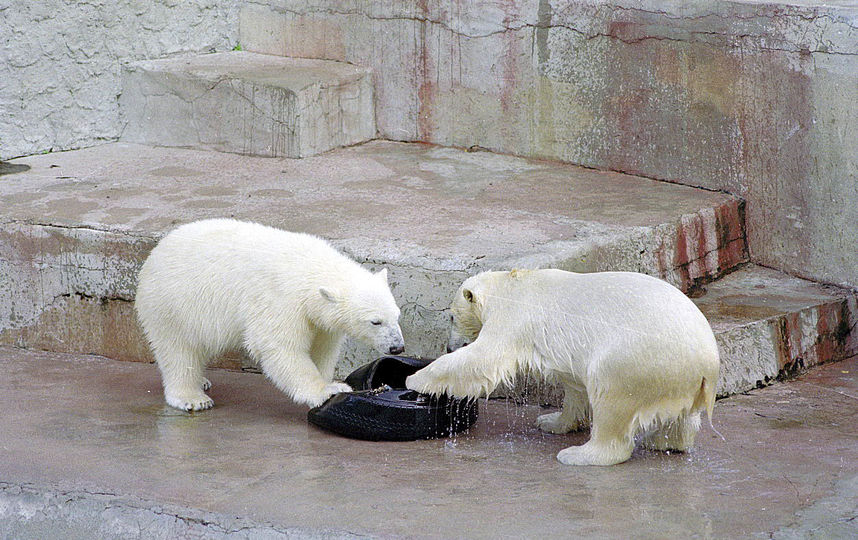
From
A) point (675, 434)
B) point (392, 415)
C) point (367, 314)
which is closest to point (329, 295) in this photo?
point (367, 314)

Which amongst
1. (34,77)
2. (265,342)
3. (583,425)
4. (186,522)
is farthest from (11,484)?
(34,77)

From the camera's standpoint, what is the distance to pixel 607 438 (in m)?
3.83

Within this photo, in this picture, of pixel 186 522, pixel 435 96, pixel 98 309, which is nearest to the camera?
pixel 186 522

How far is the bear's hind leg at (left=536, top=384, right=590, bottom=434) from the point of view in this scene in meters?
4.18

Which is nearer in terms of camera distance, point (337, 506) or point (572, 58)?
point (337, 506)

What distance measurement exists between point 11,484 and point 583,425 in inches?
78.6

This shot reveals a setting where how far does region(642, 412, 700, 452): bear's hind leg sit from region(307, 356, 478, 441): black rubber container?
2.16 feet

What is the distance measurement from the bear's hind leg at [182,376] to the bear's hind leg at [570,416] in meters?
1.35

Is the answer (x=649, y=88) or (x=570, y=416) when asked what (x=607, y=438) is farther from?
(x=649, y=88)

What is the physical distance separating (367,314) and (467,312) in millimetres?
366

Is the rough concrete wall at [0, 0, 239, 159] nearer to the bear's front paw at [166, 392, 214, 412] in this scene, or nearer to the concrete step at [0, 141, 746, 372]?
the concrete step at [0, 141, 746, 372]

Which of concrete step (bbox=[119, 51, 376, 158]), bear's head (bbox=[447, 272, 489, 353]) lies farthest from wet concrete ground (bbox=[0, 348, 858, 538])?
concrete step (bbox=[119, 51, 376, 158])

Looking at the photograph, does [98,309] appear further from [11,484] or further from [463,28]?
[463,28]

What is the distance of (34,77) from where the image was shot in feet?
21.9
